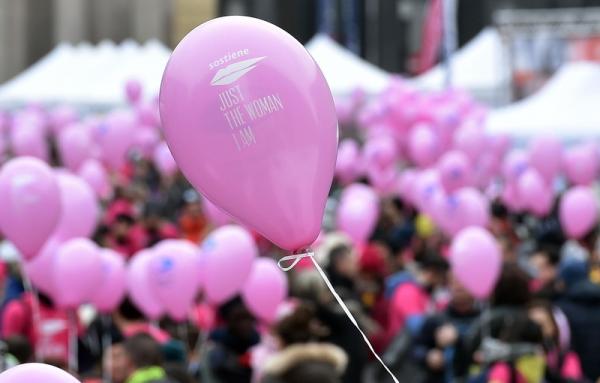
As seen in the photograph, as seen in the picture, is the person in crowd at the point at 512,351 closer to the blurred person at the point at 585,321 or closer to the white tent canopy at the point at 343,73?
the blurred person at the point at 585,321

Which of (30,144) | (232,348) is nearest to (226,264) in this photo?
(232,348)

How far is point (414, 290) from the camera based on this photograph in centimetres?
700

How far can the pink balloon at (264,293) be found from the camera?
626 centimetres

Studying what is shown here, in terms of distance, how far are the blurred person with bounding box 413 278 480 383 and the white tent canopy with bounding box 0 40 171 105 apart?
13.8 m

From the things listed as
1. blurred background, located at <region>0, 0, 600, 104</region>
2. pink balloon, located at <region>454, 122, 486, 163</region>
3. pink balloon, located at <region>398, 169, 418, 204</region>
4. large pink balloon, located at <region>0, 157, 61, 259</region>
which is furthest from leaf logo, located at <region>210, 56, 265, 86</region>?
blurred background, located at <region>0, 0, 600, 104</region>

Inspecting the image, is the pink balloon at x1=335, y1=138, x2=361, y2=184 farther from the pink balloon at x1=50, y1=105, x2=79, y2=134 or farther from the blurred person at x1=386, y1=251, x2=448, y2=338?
the blurred person at x1=386, y1=251, x2=448, y2=338

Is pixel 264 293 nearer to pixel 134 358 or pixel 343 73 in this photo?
pixel 134 358

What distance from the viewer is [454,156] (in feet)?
33.4

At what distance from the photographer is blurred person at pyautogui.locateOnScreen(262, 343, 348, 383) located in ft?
13.6

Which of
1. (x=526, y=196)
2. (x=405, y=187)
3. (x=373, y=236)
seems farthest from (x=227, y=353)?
(x=405, y=187)

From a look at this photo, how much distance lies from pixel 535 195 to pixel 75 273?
5595 millimetres

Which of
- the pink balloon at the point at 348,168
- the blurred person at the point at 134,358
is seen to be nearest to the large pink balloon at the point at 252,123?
the blurred person at the point at 134,358

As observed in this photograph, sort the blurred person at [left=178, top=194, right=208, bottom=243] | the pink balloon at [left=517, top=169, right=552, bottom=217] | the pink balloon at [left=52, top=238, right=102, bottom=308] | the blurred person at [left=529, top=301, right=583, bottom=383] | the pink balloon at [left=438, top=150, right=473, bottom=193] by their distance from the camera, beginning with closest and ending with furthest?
the blurred person at [left=529, top=301, right=583, bottom=383]
the pink balloon at [left=52, top=238, right=102, bottom=308]
the pink balloon at [left=438, top=150, right=473, bottom=193]
the blurred person at [left=178, top=194, right=208, bottom=243]
the pink balloon at [left=517, top=169, right=552, bottom=217]

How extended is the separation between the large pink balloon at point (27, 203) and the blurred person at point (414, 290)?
2.18 meters
